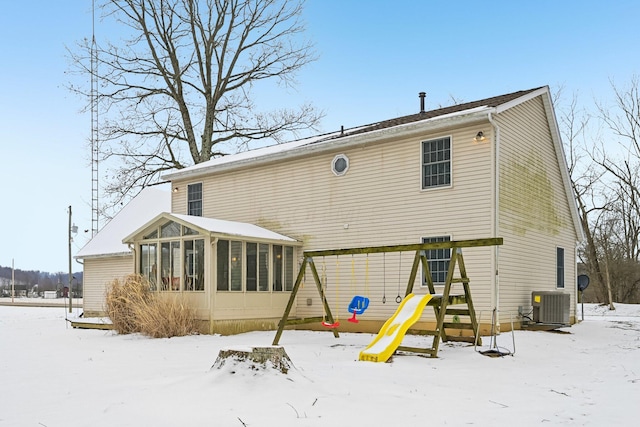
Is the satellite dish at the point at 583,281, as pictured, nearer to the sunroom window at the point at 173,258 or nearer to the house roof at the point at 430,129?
the house roof at the point at 430,129

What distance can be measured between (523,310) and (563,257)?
12.8ft

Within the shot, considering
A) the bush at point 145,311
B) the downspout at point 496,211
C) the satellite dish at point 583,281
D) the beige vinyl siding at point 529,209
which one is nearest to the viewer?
the downspout at point 496,211

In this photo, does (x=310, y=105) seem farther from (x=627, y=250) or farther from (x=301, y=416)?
(x=301, y=416)

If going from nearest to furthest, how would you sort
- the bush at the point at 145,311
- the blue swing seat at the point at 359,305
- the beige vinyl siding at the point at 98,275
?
the blue swing seat at the point at 359,305 < the bush at the point at 145,311 < the beige vinyl siding at the point at 98,275

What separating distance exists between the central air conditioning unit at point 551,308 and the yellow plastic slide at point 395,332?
4.99m

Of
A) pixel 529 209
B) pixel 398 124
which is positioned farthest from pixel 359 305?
pixel 398 124

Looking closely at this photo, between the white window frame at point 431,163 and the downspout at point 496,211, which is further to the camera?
the white window frame at point 431,163

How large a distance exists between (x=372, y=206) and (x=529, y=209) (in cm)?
414

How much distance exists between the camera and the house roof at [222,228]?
50.1ft

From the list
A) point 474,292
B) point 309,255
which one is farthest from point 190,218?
point 474,292

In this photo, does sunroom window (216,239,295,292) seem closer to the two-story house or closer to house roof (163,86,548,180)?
the two-story house

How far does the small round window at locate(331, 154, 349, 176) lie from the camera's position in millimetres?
16284

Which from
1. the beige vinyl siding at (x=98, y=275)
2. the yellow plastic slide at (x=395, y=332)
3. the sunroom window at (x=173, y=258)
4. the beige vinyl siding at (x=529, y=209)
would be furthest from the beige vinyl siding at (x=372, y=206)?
the beige vinyl siding at (x=98, y=275)

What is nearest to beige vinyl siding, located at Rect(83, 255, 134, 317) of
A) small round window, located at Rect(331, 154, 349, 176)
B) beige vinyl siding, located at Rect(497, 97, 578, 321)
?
small round window, located at Rect(331, 154, 349, 176)
